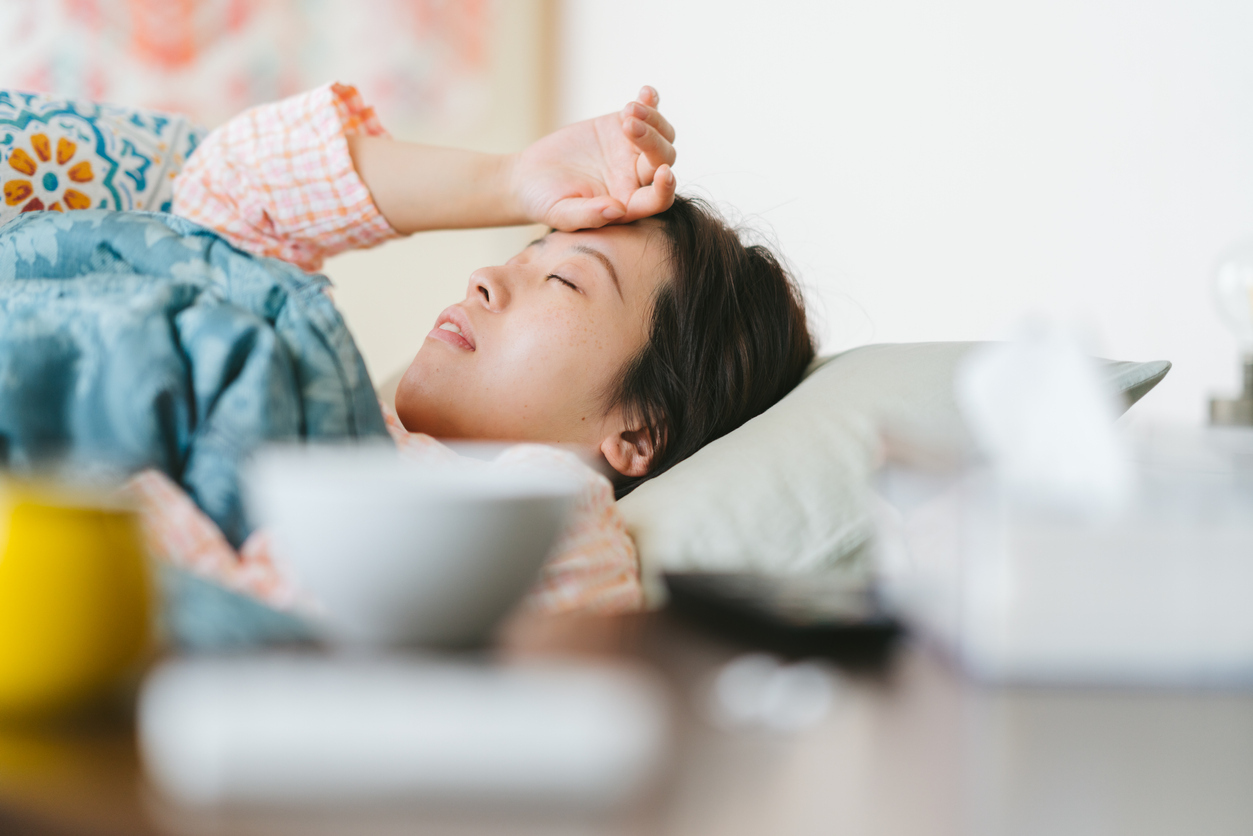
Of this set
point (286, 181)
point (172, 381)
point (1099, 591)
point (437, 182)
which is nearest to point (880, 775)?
point (1099, 591)

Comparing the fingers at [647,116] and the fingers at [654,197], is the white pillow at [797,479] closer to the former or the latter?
the fingers at [654,197]

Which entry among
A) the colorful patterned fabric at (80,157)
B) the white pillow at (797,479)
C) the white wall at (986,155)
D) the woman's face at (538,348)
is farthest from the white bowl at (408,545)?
the white wall at (986,155)

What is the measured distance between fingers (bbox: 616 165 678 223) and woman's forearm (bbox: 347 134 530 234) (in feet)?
0.82

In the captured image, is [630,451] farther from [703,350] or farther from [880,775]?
[880,775]

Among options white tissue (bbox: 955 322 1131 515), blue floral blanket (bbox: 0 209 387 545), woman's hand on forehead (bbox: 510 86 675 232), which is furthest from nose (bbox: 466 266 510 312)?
white tissue (bbox: 955 322 1131 515)

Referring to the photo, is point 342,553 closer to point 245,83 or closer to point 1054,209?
point 1054,209

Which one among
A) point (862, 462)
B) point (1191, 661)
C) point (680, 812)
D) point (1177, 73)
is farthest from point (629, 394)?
point (1177, 73)

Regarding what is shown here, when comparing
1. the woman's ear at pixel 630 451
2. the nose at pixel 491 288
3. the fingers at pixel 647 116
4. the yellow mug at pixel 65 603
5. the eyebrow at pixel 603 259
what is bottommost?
the woman's ear at pixel 630 451

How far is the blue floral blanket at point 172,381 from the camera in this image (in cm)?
68

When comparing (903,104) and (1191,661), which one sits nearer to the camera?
(1191,661)

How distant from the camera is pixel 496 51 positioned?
9.96 feet

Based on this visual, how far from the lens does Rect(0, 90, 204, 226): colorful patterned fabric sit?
54.6 inches

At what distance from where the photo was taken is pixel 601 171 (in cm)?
150

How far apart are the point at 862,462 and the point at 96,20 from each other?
7.66ft
